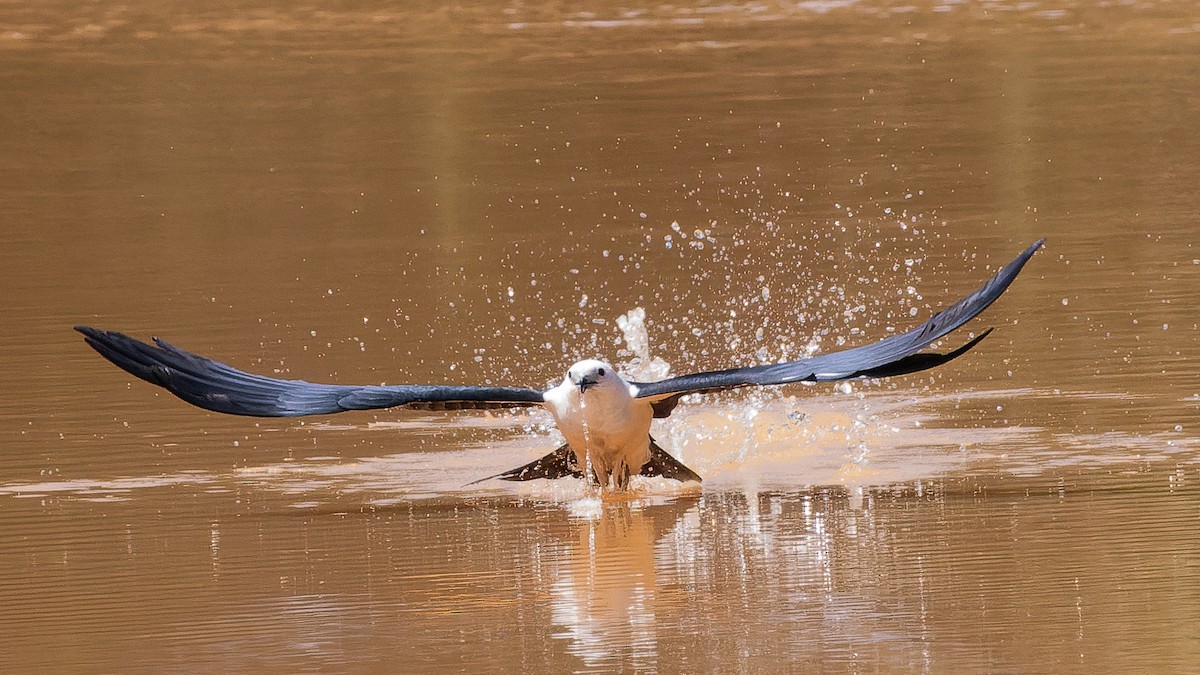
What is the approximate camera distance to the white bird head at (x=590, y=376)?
910cm

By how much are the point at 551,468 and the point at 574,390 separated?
2.12 feet

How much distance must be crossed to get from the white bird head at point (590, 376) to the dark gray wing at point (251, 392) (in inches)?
9.2

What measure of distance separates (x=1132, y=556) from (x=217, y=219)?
1126 cm

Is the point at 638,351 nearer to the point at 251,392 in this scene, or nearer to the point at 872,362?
the point at 251,392

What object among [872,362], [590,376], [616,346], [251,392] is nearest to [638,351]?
[616,346]

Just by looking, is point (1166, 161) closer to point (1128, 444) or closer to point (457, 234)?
point (457, 234)

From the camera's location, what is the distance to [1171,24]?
28.7 meters

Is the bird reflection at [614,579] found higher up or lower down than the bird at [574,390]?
lower down

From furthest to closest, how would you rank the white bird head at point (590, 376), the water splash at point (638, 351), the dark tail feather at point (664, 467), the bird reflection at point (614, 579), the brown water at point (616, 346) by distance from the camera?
the water splash at point (638, 351), the dark tail feather at point (664, 467), the white bird head at point (590, 376), the brown water at point (616, 346), the bird reflection at point (614, 579)

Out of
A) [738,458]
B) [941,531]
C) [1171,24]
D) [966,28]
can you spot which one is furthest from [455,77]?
[941,531]

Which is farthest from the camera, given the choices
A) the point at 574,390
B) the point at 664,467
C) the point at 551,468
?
the point at 551,468

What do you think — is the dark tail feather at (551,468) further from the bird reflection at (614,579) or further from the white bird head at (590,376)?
the white bird head at (590,376)

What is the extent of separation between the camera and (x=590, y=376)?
9.11 meters

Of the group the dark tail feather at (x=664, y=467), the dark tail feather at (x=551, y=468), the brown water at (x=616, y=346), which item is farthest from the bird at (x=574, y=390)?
the brown water at (x=616, y=346)
